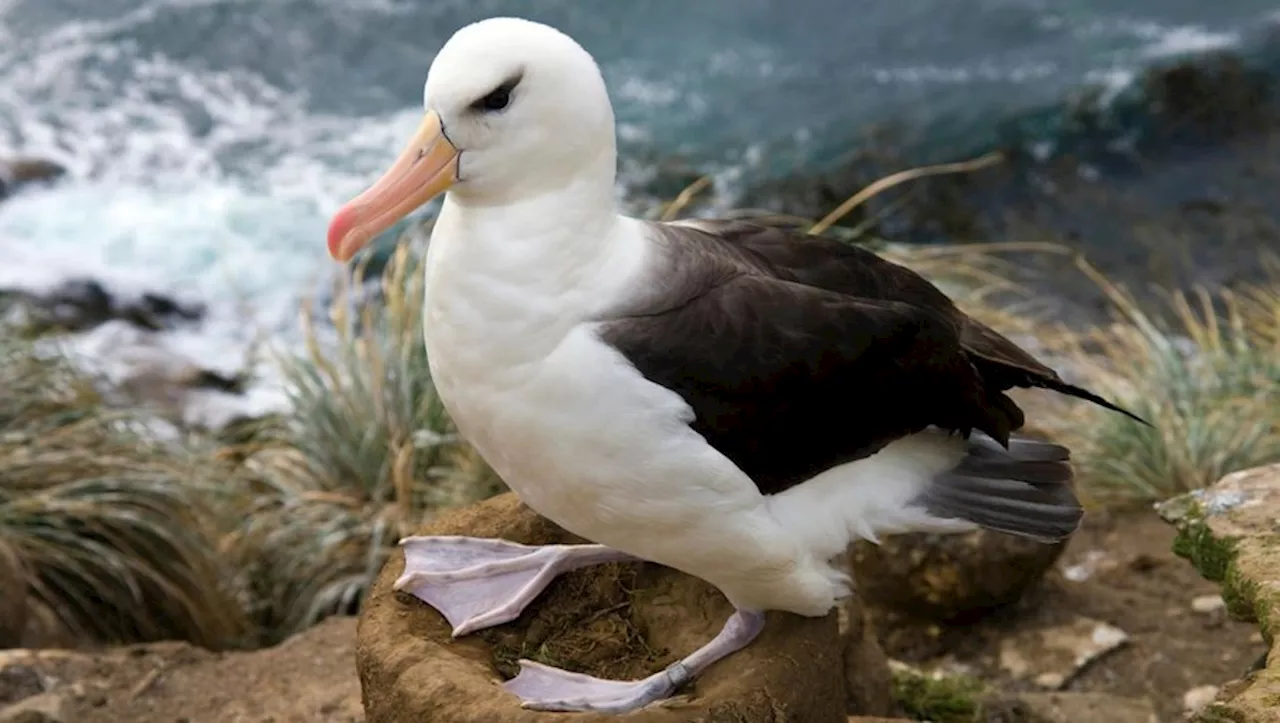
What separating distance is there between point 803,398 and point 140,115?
880 centimetres

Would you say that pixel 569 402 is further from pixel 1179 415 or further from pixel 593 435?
pixel 1179 415

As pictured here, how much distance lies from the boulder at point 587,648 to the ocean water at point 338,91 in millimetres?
5448

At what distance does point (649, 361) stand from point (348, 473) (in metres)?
3.01

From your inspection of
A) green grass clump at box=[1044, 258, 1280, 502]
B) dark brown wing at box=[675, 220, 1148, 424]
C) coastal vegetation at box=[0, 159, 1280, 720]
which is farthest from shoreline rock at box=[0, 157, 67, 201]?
dark brown wing at box=[675, 220, 1148, 424]

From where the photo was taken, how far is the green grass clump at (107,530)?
4305 mm

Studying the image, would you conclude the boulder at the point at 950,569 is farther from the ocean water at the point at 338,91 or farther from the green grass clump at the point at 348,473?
the ocean water at the point at 338,91

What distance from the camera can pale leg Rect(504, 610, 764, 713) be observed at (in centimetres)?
246

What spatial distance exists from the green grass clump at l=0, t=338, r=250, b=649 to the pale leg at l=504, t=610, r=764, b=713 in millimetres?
2216

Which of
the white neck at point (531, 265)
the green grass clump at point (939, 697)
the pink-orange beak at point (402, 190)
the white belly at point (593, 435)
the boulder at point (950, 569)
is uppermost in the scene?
the pink-orange beak at point (402, 190)

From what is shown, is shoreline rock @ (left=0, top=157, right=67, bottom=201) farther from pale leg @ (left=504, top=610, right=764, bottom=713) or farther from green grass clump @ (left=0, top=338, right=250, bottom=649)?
pale leg @ (left=504, top=610, right=764, bottom=713)

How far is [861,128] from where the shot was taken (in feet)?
31.3

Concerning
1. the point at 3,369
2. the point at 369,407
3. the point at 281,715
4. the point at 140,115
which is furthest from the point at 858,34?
the point at 281,715

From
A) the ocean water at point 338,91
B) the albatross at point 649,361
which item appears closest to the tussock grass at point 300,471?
the albatross at point 649,361

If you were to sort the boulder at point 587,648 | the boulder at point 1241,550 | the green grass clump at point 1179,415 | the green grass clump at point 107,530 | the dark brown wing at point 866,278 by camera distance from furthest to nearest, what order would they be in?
the green grass clump at point 1179,415 → the green grass clump at point 107,530 → the dark brown wing at point 866,278 → the boulder at point 587,648 → the boulder at point 1241,550
